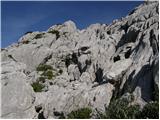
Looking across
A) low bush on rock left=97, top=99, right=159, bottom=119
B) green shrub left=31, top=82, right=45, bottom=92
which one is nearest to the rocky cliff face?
green shrub left=31, top=82, right=45, bottom=92

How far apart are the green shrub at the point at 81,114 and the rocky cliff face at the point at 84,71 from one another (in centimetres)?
105

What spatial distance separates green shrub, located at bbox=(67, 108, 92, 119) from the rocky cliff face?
1.05 m

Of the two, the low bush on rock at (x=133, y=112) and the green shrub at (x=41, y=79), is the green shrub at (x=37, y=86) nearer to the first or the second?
the green shrub at (x=41, y=79)

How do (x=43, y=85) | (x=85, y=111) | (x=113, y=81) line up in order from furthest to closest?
(x=43, y=85)
(x=113, y=81)
(x=85, y=111)

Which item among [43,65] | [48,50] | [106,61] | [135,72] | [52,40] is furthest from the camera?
[52,40]

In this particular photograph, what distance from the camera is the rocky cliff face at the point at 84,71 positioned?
34250 millimetres

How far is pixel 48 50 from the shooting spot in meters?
67.3

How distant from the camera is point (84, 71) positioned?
51.5 meters

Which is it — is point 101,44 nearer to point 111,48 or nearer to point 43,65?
point 111,48

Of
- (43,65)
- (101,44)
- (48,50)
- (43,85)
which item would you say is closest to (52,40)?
(48,50)

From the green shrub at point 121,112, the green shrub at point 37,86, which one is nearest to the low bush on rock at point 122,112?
the green shrub at point 121,112

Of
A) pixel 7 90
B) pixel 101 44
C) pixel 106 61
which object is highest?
pixel 101 44

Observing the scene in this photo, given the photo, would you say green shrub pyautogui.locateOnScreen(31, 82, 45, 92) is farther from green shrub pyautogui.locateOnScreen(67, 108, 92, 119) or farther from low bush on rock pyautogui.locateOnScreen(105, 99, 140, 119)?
low bush on rock pyautogui.locateOnScreen(105, 99, 140, 119)

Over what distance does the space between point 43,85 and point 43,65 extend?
15869 mm
